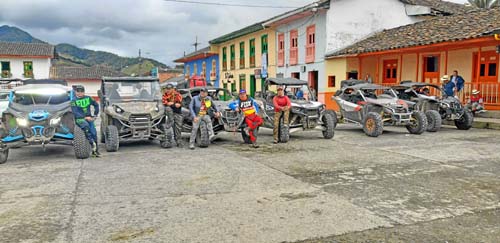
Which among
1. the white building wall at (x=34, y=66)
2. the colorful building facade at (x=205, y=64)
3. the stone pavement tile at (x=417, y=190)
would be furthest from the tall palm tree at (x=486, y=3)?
the white building wall at (x=34, y=66)

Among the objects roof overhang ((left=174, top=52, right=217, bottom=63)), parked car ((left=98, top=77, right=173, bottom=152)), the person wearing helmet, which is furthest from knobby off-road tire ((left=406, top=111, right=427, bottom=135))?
roof overhang ((left=174, top=52, right=217, bottom=63))

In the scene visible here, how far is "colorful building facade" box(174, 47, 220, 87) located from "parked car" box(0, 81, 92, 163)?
2582 cm

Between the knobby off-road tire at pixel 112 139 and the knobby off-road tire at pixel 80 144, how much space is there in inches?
33.0

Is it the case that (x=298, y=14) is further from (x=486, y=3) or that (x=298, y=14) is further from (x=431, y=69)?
(x=486, y=3)

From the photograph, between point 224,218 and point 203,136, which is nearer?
point 224,218

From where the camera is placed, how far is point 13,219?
479 cm

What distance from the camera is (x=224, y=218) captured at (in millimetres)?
4734

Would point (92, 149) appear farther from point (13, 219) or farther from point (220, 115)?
point (13, 219)

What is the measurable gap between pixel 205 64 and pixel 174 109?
1222 inches

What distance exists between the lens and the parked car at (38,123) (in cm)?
822

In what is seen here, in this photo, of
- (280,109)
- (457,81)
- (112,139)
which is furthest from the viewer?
(457,81)

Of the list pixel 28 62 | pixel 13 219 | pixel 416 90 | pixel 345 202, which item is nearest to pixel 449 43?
pixel 416 90

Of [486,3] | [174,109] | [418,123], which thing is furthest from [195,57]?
[418,123]

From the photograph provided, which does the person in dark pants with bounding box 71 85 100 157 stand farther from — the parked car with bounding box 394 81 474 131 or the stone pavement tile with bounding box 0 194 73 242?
the parked car with bounding box 394 81 474 131
